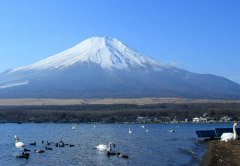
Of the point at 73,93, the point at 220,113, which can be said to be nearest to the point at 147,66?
the point at 73,93

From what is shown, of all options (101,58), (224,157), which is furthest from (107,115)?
(101,58)

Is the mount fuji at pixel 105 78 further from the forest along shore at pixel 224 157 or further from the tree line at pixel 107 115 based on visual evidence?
the forest along shore at pixel 224 157

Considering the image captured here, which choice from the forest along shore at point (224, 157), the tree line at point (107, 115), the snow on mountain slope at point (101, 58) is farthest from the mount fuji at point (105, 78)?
the forest along shore at point (224, 157)

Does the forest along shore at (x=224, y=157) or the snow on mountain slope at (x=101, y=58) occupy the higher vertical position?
the snow on mountain slope at (x=101, y=58)

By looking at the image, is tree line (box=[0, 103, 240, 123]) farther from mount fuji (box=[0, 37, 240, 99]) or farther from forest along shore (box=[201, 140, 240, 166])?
forest along shore (box=[201, 140, 240, 166])

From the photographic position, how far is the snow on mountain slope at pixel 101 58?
170500 millimetres

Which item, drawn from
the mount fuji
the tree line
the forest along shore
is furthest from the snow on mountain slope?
the forest along shore

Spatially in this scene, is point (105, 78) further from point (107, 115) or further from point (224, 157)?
point (224, 157)

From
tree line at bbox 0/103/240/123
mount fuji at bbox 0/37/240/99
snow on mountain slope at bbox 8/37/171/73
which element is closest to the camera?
tree line at bbox 0/103/240/123

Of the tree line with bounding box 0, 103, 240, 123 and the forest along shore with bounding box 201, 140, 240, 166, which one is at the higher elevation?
the tree line with bounding box 0, 103, 240, 123

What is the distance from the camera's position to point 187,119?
6781cm

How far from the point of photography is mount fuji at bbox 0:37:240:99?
128 m

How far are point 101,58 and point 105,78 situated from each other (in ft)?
89.6

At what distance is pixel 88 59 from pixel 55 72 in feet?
63.7
